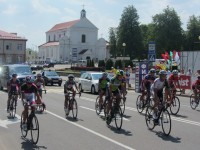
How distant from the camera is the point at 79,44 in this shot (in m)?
131

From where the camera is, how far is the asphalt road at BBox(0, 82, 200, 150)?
9555 millimetres

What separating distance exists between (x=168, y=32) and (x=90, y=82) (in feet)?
253

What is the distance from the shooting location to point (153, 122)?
38.7 feet

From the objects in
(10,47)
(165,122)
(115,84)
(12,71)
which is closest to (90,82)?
(12,71)

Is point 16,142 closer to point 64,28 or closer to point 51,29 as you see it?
point 64,28

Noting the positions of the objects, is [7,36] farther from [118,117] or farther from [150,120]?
[150,120]

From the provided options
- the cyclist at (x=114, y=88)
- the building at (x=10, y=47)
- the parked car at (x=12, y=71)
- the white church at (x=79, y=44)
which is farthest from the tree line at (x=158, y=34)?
the cyclist at (x=114, y=88)

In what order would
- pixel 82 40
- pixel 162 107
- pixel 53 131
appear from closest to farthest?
1. pixel 162 107
2. pixel 53 131
3. pixel 82 40

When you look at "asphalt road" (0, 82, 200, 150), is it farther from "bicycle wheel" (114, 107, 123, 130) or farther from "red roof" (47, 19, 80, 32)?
"red roof" (47, 19, 80, 32)

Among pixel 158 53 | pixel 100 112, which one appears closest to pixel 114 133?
pixel 100 112

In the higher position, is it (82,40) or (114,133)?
(82,40)

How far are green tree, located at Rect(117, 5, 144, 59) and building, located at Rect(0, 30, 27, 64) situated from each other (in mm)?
26207

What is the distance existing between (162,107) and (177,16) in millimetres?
97267

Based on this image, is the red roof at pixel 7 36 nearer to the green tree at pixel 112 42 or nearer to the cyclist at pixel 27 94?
the green tree at pixel 112 42
